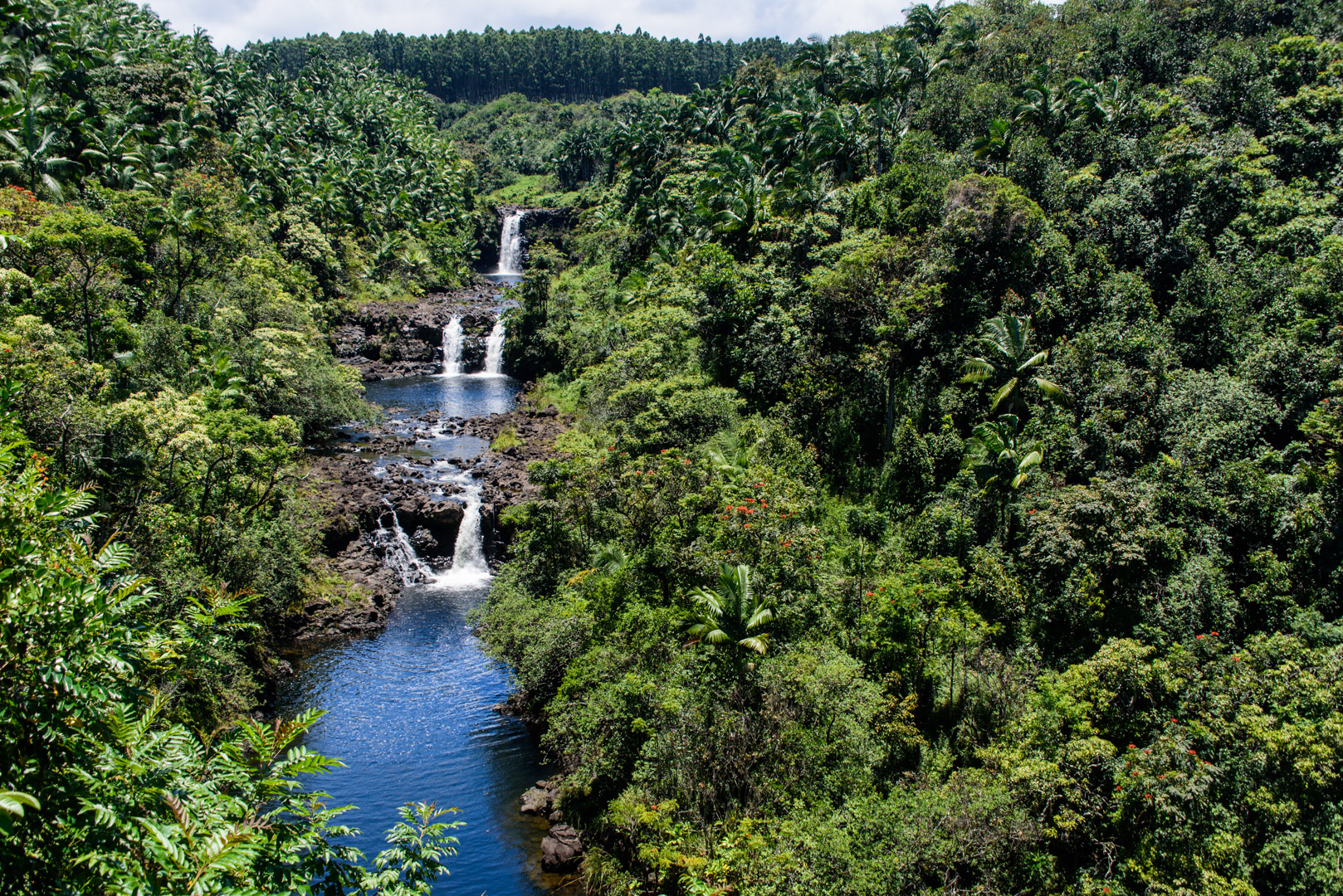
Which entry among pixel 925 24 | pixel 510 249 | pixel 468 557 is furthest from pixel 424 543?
pixel 510 249

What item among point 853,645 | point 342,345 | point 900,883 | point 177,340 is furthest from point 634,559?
point 342,345

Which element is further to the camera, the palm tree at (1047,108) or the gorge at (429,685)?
the palm tree at (1047,108)

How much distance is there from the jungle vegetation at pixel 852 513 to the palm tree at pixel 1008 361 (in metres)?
0.22

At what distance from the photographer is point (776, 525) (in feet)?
73.0

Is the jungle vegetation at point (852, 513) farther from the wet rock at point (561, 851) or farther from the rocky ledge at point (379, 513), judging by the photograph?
the rocky ledge at point (379, 513)

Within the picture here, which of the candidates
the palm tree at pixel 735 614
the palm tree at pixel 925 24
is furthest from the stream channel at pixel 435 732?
the palm tree at pixel 925 24

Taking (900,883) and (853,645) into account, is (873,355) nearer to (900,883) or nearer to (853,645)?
(853,645)

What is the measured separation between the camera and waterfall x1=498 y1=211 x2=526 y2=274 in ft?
337

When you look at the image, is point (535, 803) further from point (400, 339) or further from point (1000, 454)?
point (400, 339)

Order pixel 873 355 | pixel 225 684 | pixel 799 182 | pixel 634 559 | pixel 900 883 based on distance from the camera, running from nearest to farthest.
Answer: pixel 900 883, pixel 225 684, pixel 634 559, pixel 873 355, pixel 799 182

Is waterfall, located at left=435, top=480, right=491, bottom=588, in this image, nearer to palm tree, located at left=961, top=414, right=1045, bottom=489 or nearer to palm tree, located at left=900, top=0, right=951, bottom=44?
palm tree, located at left=961, top=414, right=1045, bottom=489

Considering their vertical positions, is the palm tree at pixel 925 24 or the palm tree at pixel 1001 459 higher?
the palm tree at pixel 925 24

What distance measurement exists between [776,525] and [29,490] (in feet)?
58.6

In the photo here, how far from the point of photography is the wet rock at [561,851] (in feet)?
63.7
